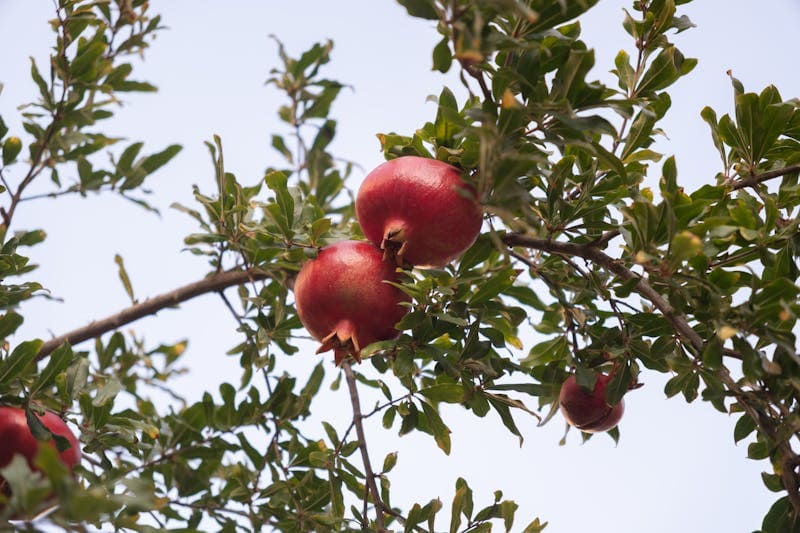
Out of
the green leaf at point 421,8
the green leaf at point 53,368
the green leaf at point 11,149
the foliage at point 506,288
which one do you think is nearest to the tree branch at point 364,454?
the foliage at point 506,288

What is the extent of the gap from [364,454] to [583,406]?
46 centimetres

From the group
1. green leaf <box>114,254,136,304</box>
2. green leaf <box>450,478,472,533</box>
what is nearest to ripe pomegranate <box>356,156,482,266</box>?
green leaf <box>450,478,472,533</box>

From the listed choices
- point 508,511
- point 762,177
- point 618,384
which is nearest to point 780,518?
point 618,384

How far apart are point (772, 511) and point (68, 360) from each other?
1.36m

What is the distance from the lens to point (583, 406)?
1487mm

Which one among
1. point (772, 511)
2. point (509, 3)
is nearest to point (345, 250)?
point (509, 3)

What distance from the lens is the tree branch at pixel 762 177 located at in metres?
1.36

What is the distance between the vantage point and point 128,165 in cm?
225

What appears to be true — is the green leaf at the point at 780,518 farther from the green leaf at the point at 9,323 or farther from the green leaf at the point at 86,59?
the green leaf at the point at 86,59

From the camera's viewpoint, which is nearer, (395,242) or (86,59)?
(395,242)

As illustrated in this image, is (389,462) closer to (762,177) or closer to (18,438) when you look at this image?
(18,438)

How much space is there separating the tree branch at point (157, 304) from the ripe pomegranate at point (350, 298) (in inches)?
23.2

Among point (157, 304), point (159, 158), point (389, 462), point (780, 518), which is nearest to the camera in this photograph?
point (780, 518)

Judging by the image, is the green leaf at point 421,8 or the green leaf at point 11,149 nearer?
the green leaf at point 421,8
